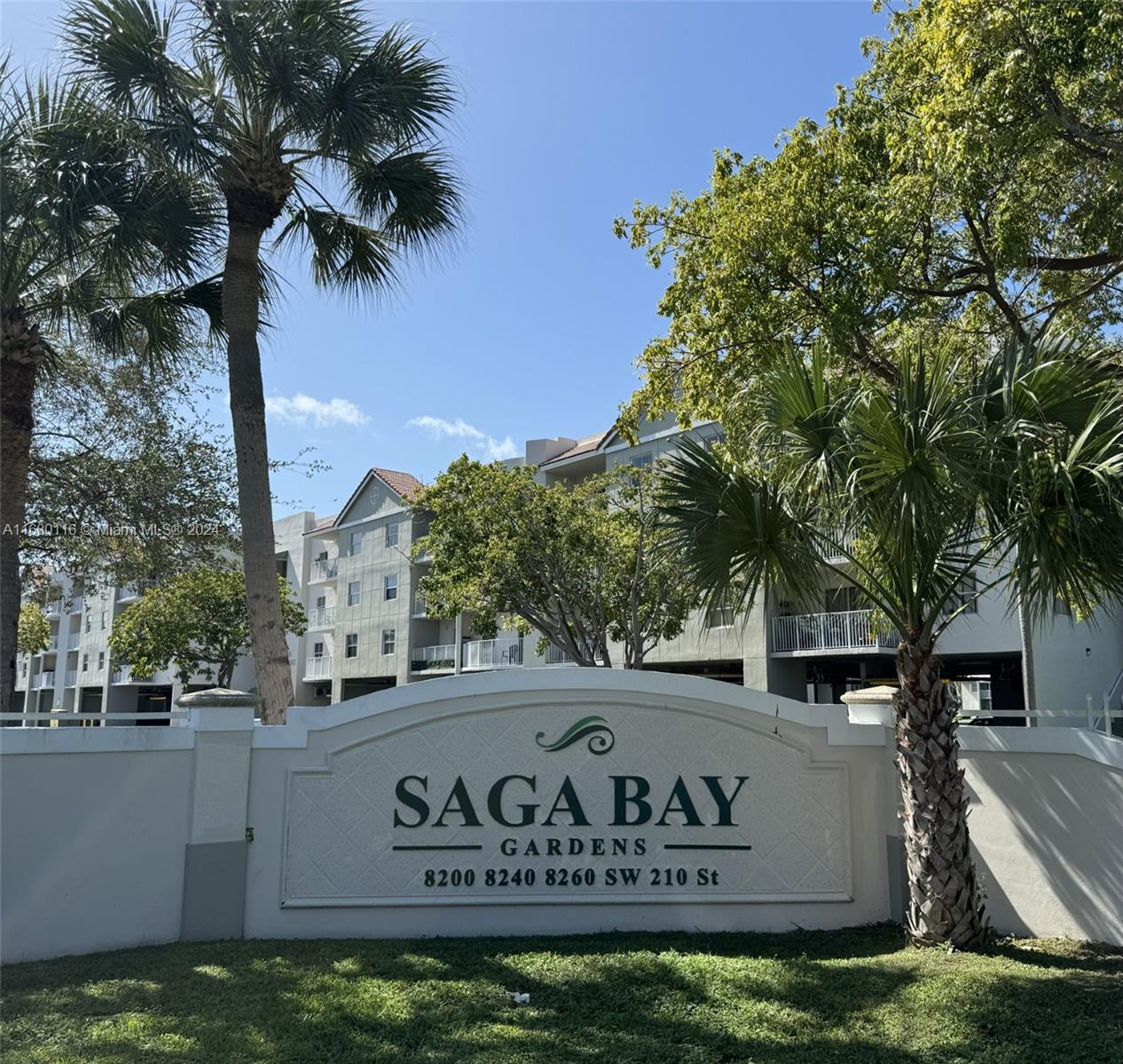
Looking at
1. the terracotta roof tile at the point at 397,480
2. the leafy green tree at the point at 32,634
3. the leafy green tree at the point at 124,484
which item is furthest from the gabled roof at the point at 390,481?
the leafy green tree at the point at 124,484

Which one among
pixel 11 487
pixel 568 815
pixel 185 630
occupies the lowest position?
pixel 568 815

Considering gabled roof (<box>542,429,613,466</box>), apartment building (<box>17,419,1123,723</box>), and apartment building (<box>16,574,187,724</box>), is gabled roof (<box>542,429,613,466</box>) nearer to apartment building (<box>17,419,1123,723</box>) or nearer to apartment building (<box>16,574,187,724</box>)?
apartment building (<box>17,419,1123,723</box>)

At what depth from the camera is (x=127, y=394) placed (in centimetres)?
1468

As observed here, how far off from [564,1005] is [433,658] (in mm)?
37390

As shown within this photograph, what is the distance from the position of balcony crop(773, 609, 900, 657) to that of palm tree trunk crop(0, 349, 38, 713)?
66.5ft

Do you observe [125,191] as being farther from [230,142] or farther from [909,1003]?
[909,1003]

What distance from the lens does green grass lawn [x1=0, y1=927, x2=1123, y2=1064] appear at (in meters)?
5.41

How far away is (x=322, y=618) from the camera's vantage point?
51281 millimetres

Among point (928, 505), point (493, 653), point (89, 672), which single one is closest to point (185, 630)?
point (493, 653)

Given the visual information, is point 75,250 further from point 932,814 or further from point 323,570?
point 323,570

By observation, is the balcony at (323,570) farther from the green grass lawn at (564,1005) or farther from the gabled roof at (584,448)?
the green grass lawn at (564,1005)

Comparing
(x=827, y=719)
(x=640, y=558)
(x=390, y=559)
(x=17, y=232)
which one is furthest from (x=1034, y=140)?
(x=390, y=559)

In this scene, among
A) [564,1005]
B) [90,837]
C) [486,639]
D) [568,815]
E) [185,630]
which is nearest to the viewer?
[564,1005]

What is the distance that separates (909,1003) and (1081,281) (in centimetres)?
1037
